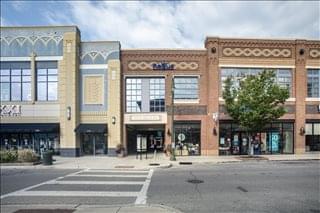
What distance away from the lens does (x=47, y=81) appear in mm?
30219

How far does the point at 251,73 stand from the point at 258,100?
537 cm

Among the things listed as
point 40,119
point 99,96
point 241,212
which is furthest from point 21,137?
point 241,212

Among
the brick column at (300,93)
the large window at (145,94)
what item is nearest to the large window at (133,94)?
the large window at (145,94)

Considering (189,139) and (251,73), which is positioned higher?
(251,73)

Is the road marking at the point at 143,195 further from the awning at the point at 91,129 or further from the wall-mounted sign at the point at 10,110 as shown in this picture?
the wall-mounted sign at the point at 10,110

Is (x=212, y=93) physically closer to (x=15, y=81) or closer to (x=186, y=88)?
(x=186, y=88)

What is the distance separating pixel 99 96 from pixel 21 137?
777 centimetres

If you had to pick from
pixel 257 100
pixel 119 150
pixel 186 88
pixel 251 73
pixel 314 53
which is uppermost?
pixel 314 53

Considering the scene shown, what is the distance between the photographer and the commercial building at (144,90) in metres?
29.8

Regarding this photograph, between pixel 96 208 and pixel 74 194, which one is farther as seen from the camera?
pixel 74 194

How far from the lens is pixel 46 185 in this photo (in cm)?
1381

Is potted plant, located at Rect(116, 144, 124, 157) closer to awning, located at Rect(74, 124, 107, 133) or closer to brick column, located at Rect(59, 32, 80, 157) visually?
awning, located at Rect(74, 124, 107, 133)

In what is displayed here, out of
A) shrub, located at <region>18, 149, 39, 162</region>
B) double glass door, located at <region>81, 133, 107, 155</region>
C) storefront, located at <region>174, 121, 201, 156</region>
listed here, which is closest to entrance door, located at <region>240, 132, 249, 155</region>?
storefront, located at <region>174, 121, 201, 156</region>

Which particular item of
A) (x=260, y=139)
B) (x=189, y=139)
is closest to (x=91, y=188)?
(x=189, y=139)
